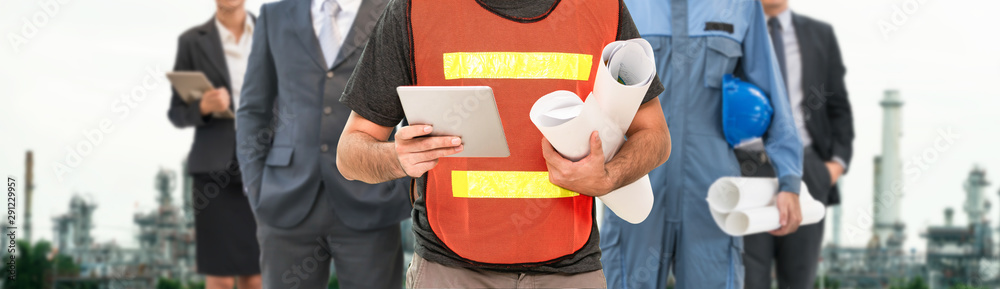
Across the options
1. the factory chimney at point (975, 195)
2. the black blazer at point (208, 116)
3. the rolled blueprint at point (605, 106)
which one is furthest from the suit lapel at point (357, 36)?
the factory chimney at point (975, 195)

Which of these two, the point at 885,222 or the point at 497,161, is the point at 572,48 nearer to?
the point at 497,161

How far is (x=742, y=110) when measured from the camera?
2367 mm

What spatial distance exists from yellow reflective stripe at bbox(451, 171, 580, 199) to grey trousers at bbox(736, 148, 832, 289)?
183cm

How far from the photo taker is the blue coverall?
2451 millimetres

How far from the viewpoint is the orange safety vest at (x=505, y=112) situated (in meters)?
1.50

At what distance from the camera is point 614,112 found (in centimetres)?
134

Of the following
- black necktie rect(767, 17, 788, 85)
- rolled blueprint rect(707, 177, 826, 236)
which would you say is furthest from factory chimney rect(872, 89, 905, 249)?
rolled blueprint rect(707, 177, 826, 236)

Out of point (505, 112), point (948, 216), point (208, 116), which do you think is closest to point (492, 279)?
point (505, 112)

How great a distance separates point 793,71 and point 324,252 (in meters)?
2.24

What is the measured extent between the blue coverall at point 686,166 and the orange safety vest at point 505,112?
0.97 metres

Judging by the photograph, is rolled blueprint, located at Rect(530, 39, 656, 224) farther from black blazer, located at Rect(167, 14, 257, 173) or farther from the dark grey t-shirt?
black blazer, located at Rect(167, 14, 257, 173)

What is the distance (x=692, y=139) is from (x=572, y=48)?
1.06 meters

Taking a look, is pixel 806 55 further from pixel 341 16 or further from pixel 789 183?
pixel 341 16

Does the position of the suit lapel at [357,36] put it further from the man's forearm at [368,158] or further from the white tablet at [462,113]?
the white tablet at [462,113]
